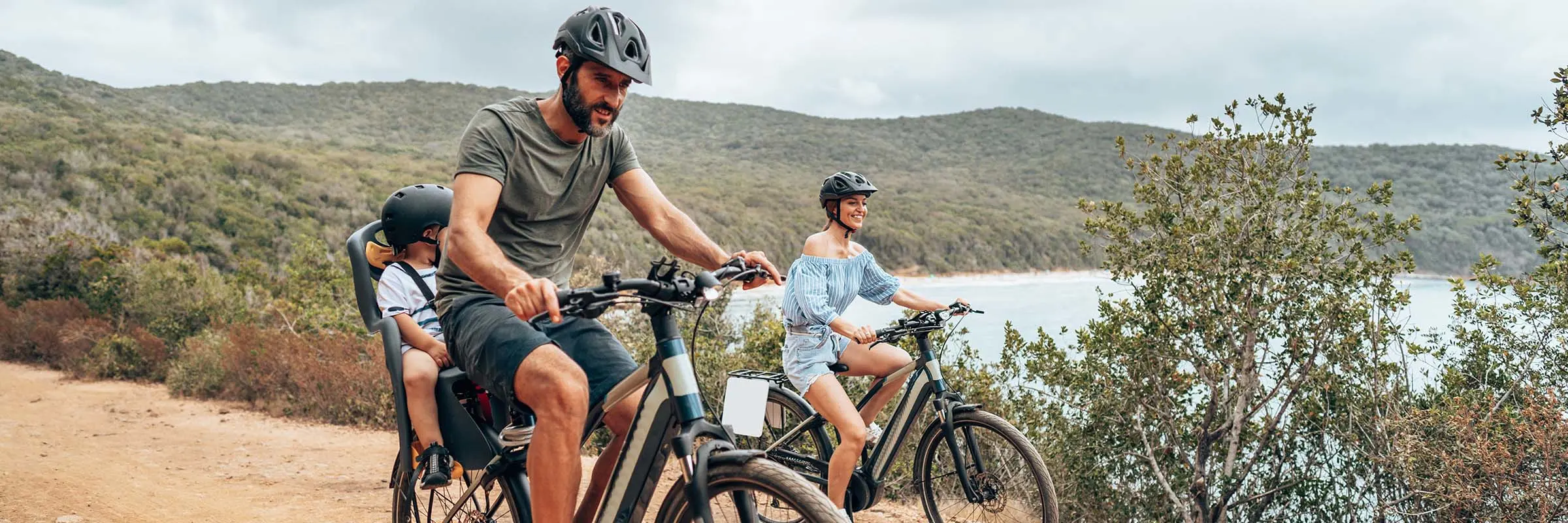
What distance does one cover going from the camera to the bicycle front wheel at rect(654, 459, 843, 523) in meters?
2.56

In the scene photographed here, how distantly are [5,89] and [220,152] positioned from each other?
1736 cm

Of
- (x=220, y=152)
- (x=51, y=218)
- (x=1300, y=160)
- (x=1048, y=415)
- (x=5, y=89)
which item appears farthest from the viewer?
(x=5, y=89)

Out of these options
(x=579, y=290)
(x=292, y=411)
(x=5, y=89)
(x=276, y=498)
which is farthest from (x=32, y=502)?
(x=5, y=89)

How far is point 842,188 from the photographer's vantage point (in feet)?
18.0

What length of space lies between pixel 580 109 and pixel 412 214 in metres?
1.63

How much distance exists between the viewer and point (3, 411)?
10.6 meters

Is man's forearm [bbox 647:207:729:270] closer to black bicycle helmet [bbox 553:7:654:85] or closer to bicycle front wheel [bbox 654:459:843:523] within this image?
black bicycle helmet [bbox 553:7:654:85]

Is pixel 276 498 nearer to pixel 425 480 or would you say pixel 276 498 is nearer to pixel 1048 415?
pixel 425 480

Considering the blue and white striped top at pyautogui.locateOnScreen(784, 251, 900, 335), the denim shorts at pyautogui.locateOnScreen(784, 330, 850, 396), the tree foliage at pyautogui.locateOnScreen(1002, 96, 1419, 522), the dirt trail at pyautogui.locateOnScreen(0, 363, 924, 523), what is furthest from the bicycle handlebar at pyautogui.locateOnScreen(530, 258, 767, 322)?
the tree foliage at pyautogui.locateOnScreen(1002, 96, 1419, 522)

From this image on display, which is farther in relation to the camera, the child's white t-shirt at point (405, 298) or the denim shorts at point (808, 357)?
the denim shorts at point (808, 357)

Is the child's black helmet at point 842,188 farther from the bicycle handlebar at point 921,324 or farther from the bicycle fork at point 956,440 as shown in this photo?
the bicycle fork at point 956,440

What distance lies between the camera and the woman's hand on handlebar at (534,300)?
259cm

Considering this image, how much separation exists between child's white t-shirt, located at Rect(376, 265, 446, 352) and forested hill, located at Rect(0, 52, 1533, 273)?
454 inches

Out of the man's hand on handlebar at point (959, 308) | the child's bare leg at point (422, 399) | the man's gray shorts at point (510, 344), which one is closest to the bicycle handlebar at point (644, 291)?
the man's gray shorts at point (510, 344)
